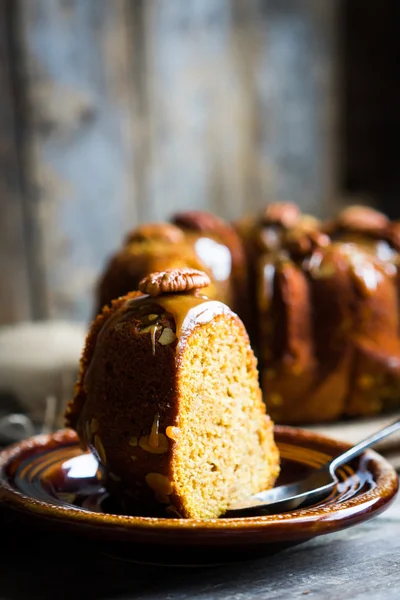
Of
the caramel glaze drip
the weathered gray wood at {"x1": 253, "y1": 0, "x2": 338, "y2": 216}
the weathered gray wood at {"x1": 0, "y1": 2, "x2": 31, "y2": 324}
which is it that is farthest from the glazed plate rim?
the weathered gray wood at {"x1": 253, "y1": 0, "x2": 338, "y2": 216}

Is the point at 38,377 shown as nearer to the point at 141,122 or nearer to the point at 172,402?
the point at 172,402

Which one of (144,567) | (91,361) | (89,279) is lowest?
(89,279)

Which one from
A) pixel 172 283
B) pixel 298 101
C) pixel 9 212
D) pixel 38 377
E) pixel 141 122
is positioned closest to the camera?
pixel 172 283

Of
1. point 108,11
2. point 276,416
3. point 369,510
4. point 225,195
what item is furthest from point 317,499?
point 225,195

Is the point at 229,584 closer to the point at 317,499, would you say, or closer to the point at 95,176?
the point at 317,499

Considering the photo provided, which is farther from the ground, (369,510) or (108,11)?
(108,11)

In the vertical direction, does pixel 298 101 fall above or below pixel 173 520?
above

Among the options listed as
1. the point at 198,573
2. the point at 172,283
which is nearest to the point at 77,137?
the point at 172,283
